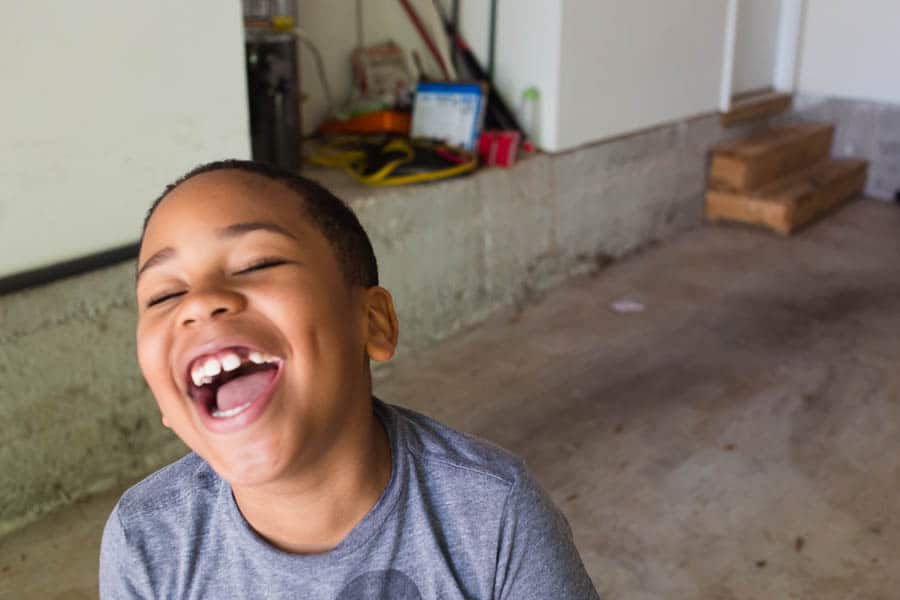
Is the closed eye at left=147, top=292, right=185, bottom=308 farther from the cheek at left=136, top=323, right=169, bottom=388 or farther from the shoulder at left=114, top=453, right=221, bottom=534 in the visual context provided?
the shoulder at left=114, top=453, right=221, bottom=534

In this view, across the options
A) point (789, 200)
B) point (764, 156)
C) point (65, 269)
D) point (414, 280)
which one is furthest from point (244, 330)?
point (764, 156)

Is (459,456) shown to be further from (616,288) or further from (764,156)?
(764,156)

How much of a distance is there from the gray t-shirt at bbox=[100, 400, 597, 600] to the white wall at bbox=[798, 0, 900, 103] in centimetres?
491

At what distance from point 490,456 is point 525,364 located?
6.83ft

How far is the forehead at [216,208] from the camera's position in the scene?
944 mm

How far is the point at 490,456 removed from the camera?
3.57 ft

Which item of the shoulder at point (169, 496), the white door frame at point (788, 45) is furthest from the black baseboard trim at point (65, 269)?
the white door frame at point (788, 45)

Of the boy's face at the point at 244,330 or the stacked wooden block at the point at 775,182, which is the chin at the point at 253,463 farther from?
the stacked wooden block at the point at 775,182

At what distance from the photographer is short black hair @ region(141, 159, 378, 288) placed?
101cm

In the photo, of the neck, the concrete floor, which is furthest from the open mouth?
the concrete floor

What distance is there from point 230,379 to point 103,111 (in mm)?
1459

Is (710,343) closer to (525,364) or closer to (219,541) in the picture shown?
(525,364)

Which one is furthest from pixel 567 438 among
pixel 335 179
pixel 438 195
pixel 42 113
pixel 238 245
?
pixel 238 245

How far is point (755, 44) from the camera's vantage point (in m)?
5.24
